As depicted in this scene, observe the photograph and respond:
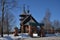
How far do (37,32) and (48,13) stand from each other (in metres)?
25.7

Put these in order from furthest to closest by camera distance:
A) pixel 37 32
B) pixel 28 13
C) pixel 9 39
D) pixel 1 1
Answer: pixel 28 13
pixel 37 32
pixel 1 1
pixel 9 39

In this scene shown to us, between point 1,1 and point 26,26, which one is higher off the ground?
point 1,1

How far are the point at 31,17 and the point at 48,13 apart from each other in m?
18.1

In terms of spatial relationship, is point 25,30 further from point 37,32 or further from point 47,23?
point 47,23

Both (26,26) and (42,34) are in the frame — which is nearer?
(42,34)

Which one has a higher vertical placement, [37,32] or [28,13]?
[28,13]

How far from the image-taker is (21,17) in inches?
2240

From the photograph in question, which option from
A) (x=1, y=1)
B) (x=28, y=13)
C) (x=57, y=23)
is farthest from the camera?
(x=57, y=23)

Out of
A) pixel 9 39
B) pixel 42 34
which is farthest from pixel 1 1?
pixel 42 34

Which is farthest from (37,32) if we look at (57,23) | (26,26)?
(57,23)

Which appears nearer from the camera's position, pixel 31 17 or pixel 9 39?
pixel 9 39

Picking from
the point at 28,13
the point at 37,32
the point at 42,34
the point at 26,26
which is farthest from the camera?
the point at 28,13

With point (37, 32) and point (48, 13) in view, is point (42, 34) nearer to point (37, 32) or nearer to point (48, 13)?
point (37, 32)

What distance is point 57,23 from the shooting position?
87.1 m
